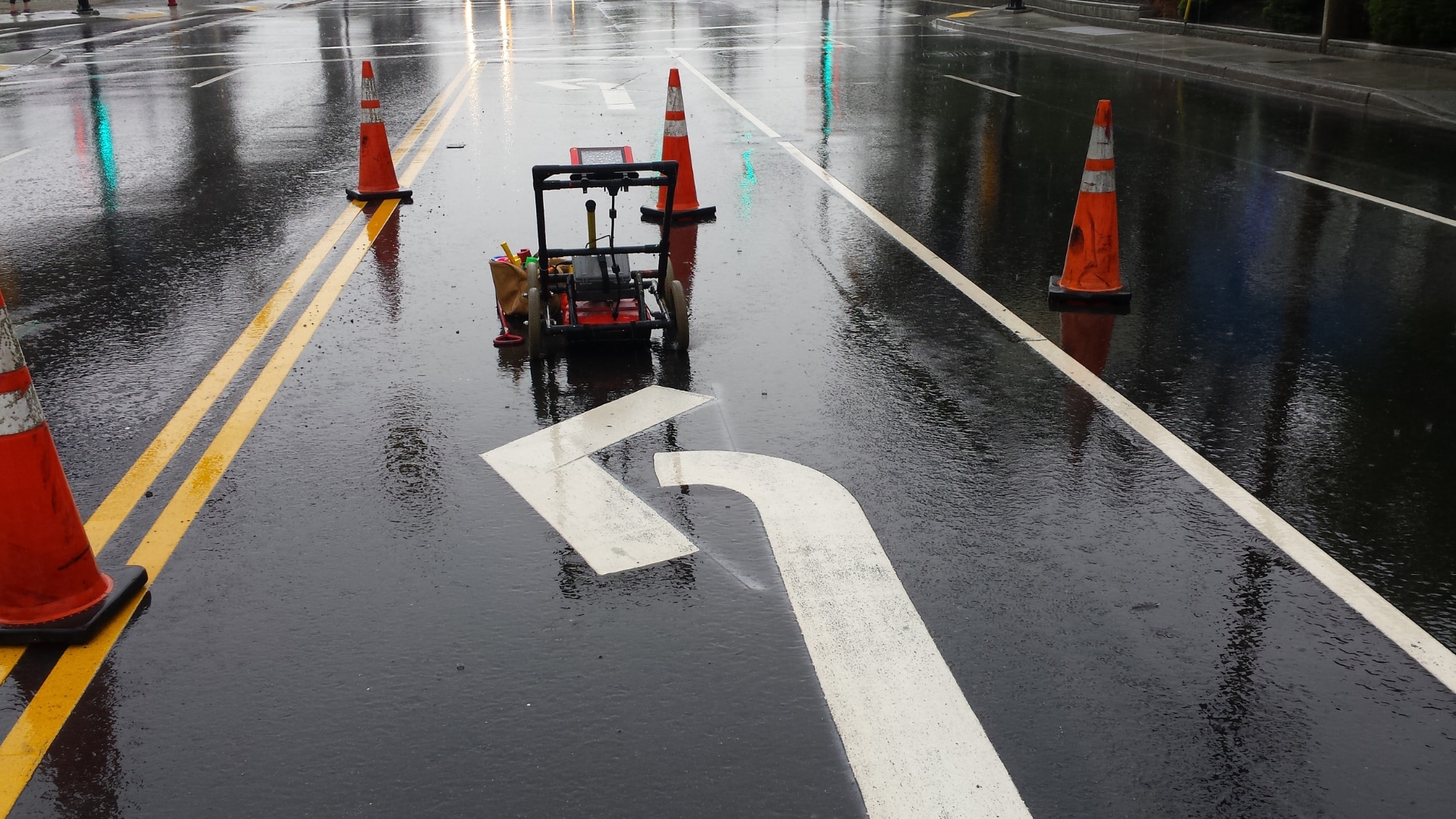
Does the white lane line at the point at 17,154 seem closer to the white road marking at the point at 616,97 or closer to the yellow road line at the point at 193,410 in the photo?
the yellow road line at the point at 193,410

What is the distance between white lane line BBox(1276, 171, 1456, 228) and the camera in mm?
9820

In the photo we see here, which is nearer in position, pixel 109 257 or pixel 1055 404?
pixel 1055 404

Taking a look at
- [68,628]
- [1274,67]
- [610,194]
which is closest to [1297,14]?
[1274,67]

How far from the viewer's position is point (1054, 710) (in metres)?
3.56

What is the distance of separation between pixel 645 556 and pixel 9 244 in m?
7.24

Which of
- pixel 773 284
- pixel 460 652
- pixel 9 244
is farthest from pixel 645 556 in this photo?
pixel 9 244

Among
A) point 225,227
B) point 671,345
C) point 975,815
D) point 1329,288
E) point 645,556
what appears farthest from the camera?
point 225,227

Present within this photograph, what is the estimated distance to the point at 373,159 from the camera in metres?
10.9

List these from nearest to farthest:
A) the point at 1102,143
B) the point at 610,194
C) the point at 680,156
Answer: the point at 610,194 → the point at 1102,143 → the point at 680,156

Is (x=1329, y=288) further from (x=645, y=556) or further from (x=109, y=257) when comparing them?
(x=109, y=257)

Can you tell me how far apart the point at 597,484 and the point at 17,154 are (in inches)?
454

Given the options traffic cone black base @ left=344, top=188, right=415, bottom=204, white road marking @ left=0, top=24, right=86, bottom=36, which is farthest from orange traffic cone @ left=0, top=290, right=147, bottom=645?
white road marking @ left=0, top=24, right=86, bottom=36

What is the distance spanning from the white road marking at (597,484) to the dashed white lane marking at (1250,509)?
75.7 inches

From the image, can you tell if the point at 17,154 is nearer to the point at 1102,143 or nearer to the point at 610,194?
the point at 610,194
